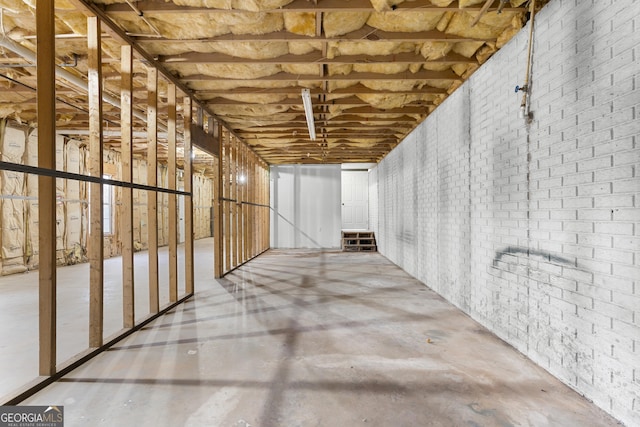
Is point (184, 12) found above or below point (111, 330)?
above

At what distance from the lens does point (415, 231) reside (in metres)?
6.44

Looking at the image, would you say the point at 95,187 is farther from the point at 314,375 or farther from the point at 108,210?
the point at 108,210

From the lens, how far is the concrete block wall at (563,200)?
197 centimetres

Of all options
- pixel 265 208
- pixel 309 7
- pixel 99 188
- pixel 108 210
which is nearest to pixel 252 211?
pixel 265 208

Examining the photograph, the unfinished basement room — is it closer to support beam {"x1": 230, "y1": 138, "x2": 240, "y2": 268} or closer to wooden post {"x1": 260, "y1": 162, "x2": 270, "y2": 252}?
support beam {"x1": 230, "y1": 138, "x2": 240, "y2": 268}

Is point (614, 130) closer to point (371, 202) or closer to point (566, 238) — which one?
point (566, 238)

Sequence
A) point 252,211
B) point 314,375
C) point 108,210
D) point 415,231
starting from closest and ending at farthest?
point 314,375 → point 415,231 → point 252,211 → point 108,210

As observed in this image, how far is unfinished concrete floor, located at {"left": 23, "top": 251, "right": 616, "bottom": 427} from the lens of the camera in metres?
2.03

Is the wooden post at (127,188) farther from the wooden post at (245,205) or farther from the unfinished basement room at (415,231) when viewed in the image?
the wooden post at (245,205)

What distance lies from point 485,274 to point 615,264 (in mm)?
1617

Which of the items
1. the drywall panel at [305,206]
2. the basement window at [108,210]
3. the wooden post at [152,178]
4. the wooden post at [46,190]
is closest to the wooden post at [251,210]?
the drywall panel at [305,206]

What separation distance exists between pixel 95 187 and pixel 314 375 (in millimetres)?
2621

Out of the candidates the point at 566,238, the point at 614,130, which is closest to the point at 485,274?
the point at 566,238

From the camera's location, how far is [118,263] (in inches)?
330
